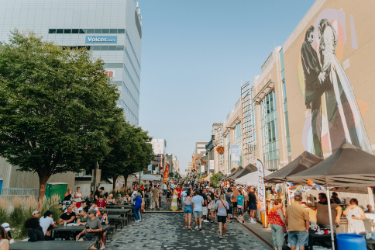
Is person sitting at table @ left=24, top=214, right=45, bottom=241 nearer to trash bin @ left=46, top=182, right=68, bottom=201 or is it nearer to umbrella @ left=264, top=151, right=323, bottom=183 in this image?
umbrella @ left=264, top=151, right=323, bottom=183

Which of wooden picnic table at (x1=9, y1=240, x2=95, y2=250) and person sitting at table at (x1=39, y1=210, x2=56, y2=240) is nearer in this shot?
wooden picnic table at (x1=9, y1=240, x2=95, y2=250)

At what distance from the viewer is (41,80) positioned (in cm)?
1346

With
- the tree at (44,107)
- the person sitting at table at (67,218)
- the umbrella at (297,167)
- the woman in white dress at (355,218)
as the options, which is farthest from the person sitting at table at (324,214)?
the tree at (44,107)

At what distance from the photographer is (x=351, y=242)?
18.3 feet

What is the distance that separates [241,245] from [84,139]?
10.4m

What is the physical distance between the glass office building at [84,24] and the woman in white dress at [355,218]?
49245 millimetres

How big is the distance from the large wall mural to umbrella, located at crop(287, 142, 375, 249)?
7083mm

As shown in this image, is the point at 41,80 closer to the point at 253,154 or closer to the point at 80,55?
the point at 80,55

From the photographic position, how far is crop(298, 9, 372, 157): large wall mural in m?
14.0

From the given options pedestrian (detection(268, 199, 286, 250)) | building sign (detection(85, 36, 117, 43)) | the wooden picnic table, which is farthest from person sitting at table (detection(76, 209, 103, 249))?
building sign (detection(85, 36, 117, 43))

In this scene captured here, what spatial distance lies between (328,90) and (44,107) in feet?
62.2

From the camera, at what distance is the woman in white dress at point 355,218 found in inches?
276

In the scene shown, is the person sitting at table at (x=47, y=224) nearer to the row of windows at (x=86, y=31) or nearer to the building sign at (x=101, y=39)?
the building sign at (x=101, y=39)

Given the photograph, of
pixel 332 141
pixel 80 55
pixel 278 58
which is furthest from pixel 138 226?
pixel 278 58
